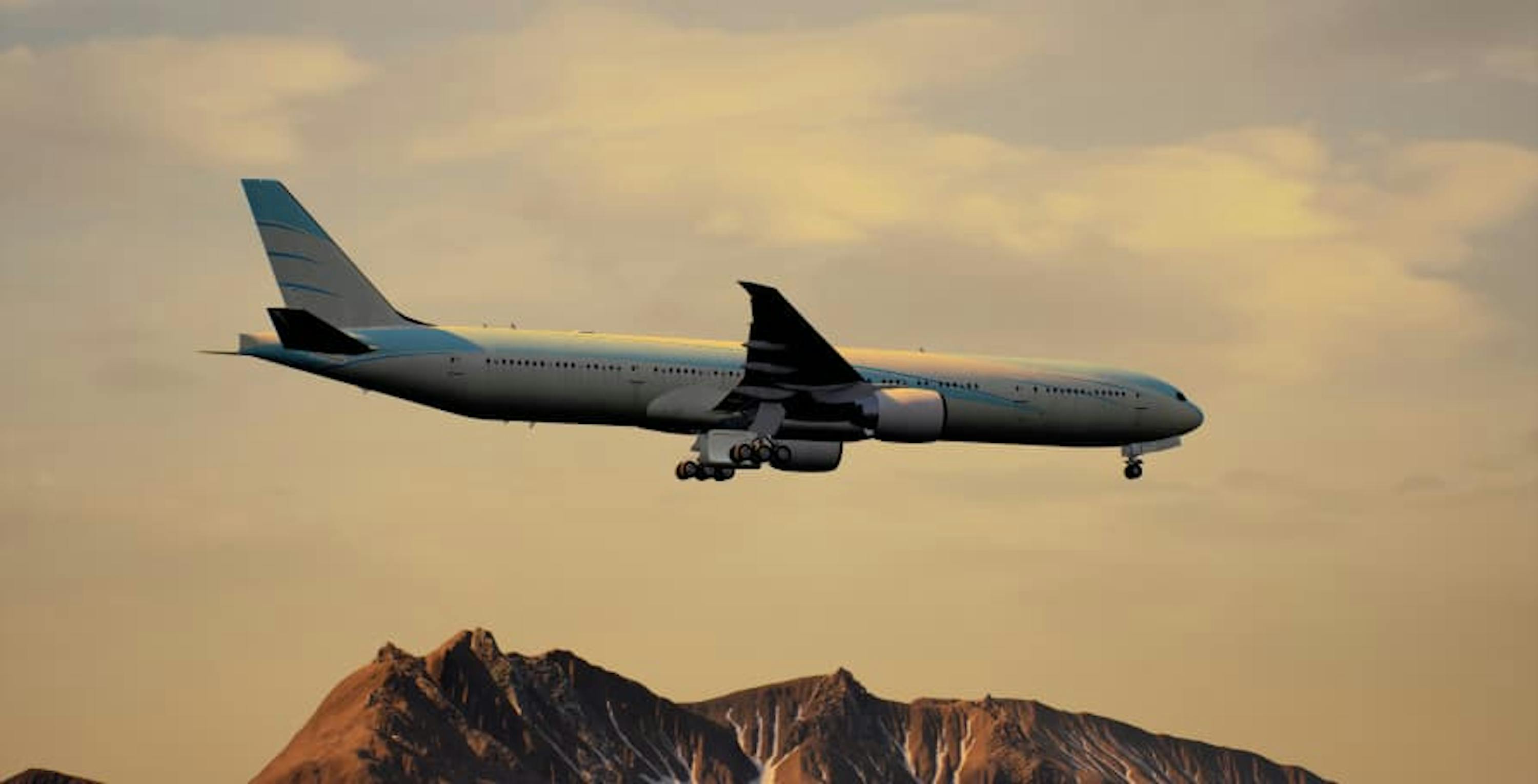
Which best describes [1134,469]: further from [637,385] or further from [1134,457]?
[637,385]

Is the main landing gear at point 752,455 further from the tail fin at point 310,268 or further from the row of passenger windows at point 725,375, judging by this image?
the tail fin at point 310,268

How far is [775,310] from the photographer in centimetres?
7406

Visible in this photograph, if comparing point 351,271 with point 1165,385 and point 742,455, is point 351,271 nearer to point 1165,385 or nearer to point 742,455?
point 742,455

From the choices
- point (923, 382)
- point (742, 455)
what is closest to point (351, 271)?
point (742, 455)

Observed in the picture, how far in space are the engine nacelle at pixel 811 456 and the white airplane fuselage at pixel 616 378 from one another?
1453 mm

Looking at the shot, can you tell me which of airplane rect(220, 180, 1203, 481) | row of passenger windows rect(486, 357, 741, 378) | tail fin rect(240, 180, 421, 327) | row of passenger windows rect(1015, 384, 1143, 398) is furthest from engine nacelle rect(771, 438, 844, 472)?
tail fin rect(240, 180, 421, 327)

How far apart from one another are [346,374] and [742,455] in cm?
1255

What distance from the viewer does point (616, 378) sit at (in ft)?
245

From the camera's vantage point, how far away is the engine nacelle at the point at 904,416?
3019 inches

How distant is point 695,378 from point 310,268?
13239 millimetres

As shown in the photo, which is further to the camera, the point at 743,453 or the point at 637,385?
the point at 743,453

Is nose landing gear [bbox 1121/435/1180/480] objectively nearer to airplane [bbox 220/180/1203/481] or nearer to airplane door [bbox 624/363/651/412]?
airplane [bbox 220/180/1203/481]

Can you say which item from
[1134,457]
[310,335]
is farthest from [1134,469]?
[310,335]

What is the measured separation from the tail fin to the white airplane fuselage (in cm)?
220
